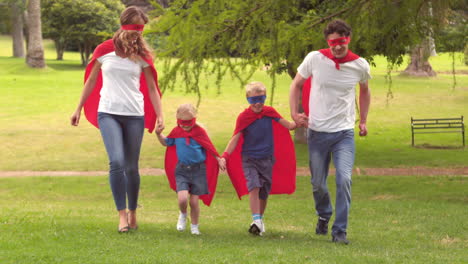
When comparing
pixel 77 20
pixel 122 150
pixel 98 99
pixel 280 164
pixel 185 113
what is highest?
pixel 77 20

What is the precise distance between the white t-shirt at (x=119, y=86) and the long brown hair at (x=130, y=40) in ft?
0.23

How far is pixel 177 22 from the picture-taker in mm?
11250

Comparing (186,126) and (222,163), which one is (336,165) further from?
(186,126)

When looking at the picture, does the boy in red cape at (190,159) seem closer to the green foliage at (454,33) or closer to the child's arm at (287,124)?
the child's arm at (287,124)

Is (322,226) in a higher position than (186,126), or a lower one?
lower

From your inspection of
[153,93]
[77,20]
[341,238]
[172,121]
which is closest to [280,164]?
[341,238]

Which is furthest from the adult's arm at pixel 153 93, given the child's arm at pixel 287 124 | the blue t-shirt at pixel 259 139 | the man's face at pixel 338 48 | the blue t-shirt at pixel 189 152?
the man's face at pixel 338 48

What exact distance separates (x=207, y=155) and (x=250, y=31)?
13.7 feet

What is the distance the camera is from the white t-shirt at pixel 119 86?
6.88 m

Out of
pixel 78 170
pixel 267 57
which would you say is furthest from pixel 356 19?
pixel 78 170

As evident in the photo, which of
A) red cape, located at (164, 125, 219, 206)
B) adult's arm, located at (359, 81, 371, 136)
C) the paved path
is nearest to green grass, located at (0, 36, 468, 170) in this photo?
the paved path

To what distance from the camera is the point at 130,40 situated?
6887 mm

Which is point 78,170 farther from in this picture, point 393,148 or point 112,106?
point 112,106

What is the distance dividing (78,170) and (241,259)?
1460cm
